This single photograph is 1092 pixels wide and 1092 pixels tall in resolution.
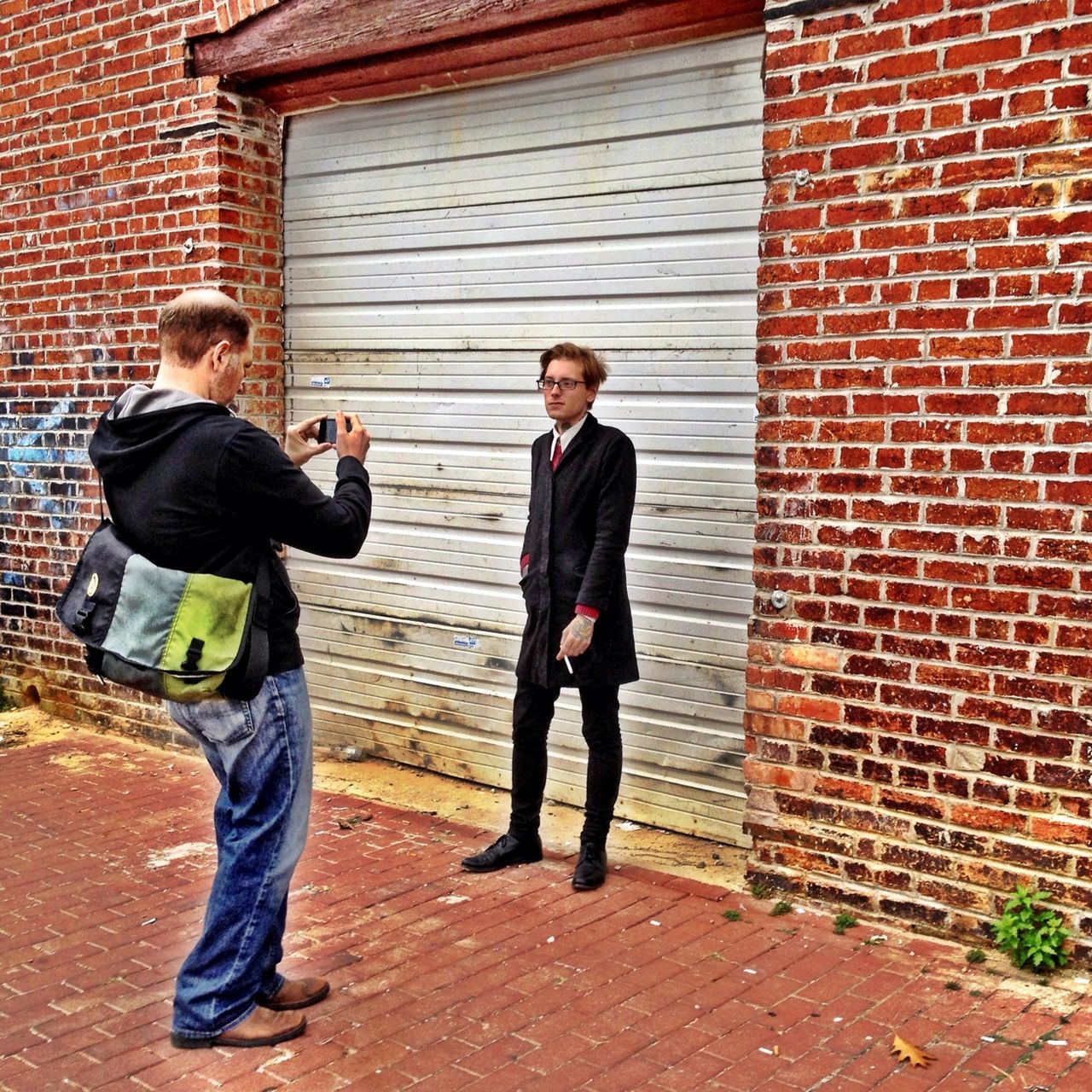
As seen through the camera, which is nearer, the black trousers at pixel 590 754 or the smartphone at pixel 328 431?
the smartphone at pixel 328 431

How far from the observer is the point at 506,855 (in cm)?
491

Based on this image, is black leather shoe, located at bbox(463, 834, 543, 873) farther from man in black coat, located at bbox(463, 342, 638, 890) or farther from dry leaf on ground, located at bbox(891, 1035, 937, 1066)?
dry leaf on ground, located at bbox(891, 1035, 937, 1066)

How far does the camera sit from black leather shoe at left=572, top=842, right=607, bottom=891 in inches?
184

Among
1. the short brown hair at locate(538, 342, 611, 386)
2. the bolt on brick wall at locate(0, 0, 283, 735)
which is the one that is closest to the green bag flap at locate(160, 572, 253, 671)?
the short brown hair at locate(538, 342, 611, 386)

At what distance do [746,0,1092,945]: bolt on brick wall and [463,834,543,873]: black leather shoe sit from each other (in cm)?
91

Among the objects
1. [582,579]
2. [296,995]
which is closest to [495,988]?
[296,995]

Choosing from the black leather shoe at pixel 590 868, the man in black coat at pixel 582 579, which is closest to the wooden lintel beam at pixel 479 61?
the man in black coat at pixel 582 579

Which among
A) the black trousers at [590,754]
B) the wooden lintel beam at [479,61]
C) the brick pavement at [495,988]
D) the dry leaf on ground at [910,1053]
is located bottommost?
the brick pavement at [495,988]

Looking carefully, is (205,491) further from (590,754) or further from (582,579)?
(590,754)

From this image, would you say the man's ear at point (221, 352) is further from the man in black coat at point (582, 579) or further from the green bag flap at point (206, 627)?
the man in black coat at point (582, 579)

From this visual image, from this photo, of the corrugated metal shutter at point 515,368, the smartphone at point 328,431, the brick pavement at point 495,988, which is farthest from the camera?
the corrugated metal shutter at point 515,368

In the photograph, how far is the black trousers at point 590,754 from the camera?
4742mm

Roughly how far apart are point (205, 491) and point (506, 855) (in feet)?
7.41

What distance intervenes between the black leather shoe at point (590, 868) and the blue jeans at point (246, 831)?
1.47m
